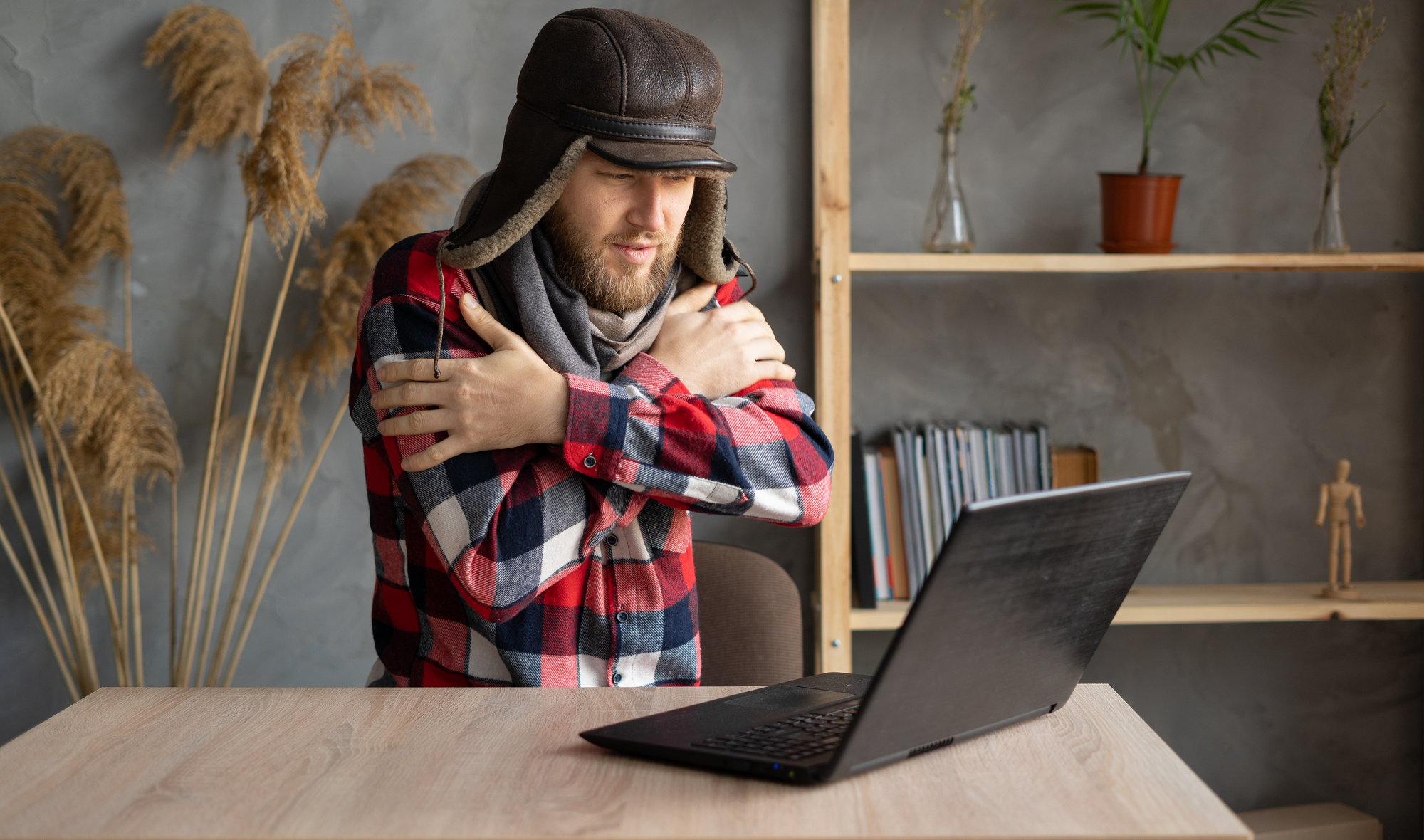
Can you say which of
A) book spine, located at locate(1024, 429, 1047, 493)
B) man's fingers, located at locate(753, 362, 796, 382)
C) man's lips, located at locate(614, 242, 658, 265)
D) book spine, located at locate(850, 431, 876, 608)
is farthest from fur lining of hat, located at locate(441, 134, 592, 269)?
book spine, located at locate(1024, 429, 1047, 493)

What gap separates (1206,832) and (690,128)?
839 mm

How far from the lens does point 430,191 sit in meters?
2.06

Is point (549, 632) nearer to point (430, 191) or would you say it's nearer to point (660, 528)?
point (660, 528)

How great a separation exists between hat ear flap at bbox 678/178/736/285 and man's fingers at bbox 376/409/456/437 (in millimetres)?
433

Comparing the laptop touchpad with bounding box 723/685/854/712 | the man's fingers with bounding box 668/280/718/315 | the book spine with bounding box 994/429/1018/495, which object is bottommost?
the laptop touchpad with bounding box 723/685/854/712

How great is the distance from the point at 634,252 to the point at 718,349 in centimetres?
15

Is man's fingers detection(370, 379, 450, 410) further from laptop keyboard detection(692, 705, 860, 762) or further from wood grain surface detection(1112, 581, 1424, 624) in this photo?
wood grain surface detection(1112, 581, 1424, 624)

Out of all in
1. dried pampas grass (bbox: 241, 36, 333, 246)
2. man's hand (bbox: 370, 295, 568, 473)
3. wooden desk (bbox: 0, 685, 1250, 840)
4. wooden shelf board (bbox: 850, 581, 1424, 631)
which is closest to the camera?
wooden desk (bbox: 0, 685, 1250, 840)

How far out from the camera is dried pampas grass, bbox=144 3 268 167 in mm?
2010

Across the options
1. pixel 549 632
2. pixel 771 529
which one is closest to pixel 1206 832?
pixel 549 632

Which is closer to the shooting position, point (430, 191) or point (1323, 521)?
point (430, 191)

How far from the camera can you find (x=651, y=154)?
1128mm

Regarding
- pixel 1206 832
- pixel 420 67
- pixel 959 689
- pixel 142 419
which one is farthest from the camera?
pixel 420 67

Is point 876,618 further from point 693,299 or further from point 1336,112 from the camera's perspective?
point 1336,112
